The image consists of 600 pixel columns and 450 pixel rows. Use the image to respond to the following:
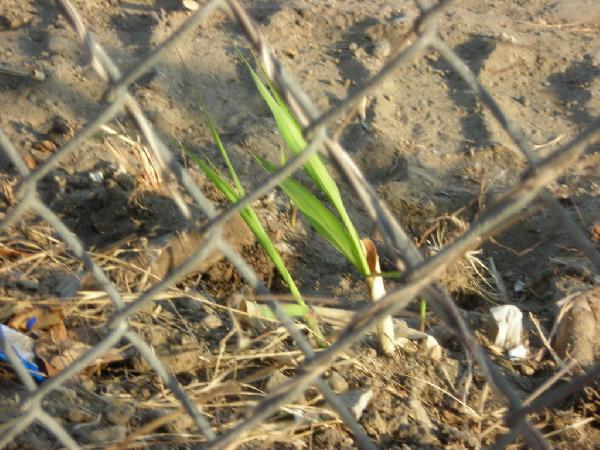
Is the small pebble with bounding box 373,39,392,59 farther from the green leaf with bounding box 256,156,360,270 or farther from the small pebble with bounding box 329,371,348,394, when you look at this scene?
the small pebble with bounding box 329,371,348,394

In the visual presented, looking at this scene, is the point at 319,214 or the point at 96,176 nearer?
the point at 319,214

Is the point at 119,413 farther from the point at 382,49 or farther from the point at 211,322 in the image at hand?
the point at 382,49

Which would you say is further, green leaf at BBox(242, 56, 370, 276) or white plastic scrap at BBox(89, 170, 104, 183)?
white plastic scrap at BBox(89, 170, 104, 183)

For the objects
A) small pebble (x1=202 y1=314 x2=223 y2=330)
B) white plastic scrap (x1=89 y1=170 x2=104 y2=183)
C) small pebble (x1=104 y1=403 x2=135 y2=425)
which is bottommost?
small pebble (x1=104 y1=403 x2=135 y2=425)

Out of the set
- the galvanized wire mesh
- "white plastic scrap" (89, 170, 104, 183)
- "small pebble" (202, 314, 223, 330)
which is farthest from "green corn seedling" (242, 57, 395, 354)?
"white plastic scrap" (89, 170, 104, 183)

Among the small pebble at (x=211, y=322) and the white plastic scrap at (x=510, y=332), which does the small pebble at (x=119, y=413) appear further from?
the white plastic scrap at (x=510, y=332)

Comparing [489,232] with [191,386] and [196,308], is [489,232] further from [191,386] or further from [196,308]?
[196,308]

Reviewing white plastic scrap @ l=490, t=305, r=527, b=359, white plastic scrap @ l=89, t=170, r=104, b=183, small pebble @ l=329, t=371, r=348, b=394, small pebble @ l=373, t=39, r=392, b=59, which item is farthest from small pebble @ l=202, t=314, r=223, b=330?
small pebble @ l=373, t=39, r=392, b=59

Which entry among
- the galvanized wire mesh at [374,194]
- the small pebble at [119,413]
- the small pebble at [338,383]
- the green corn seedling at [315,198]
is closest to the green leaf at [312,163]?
the green corn seedling at [315,198]

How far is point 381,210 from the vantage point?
3.48 feet

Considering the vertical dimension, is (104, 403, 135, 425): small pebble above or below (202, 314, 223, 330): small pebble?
below

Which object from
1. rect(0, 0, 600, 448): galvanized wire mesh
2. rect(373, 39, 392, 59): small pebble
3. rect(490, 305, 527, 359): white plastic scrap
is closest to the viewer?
rect(0, 0, 600, 448): galvanized wire mesh

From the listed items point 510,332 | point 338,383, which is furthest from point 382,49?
point 338,383

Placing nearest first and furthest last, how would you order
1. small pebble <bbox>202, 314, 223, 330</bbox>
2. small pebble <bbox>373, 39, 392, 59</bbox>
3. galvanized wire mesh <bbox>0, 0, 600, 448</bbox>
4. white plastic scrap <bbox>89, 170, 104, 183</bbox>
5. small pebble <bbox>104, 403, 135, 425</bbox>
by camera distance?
1. galvanized wire mesh <bbox>0, 0, 600, 448</bbox>
2. small pebble <bbox>104, 403, 135, 425</bbox>
3. small pebble <bbox>202, 314, 223, 330</bbox>
4. white plastic scrap <bbox>89, 170, 104, 183</bbox>
5. small pebble <bbox>373, 39, 392, 59</bbox>
